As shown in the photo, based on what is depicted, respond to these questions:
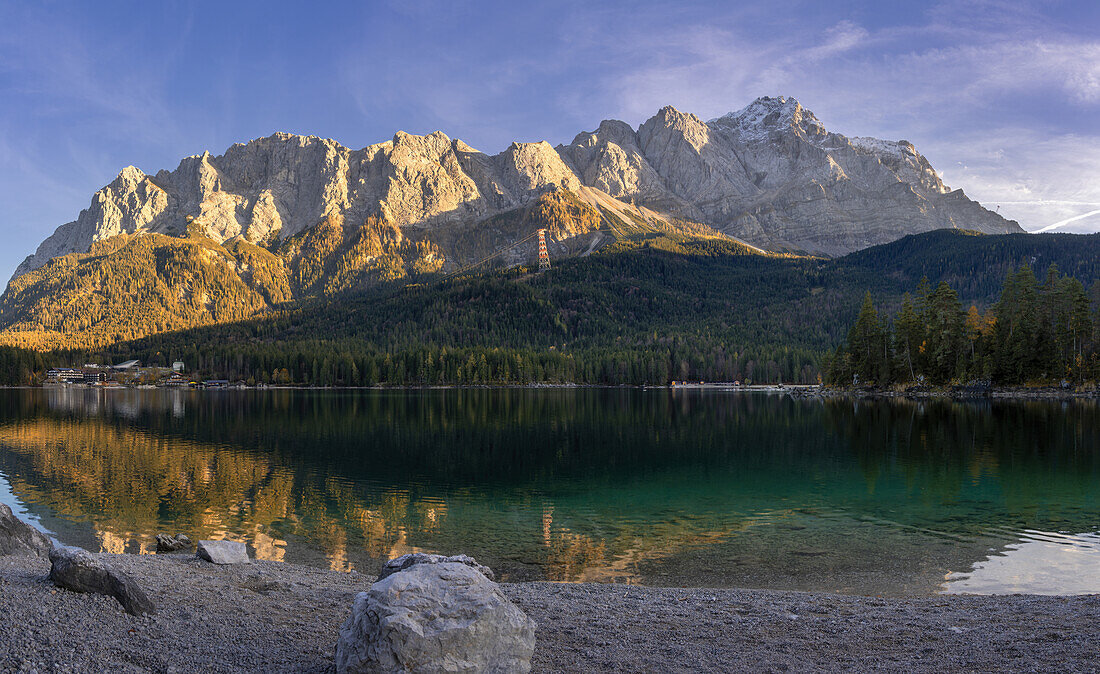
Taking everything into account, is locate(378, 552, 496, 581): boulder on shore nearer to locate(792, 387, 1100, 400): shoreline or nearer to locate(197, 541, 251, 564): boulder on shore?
locate(197, 541, 251, 564): boulder on shore

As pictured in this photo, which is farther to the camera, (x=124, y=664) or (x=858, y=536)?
(x=858, y=536)

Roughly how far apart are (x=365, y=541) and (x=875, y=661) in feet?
68.2

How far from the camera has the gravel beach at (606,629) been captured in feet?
37.9

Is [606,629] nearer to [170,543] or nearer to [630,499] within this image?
[170,543]

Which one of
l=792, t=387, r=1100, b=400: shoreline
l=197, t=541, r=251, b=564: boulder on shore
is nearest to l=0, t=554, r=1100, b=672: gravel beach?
l=197, t=541, r=251, b=564: boulder on shore

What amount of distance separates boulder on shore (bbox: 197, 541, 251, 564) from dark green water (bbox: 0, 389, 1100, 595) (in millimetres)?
3992

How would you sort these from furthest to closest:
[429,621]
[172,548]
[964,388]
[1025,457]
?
[964,388] < [1025,457] < [172,548] < [429,621]

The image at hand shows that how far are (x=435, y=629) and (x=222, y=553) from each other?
1343cm

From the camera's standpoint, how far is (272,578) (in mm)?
18688

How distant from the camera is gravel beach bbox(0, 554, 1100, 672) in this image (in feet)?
37.9

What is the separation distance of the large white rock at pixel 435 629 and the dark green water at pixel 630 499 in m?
11.8

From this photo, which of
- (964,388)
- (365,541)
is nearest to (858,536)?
(365,541)

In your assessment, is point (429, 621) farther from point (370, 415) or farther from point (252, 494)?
point (370, 415)

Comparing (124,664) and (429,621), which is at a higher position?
(429,621)
